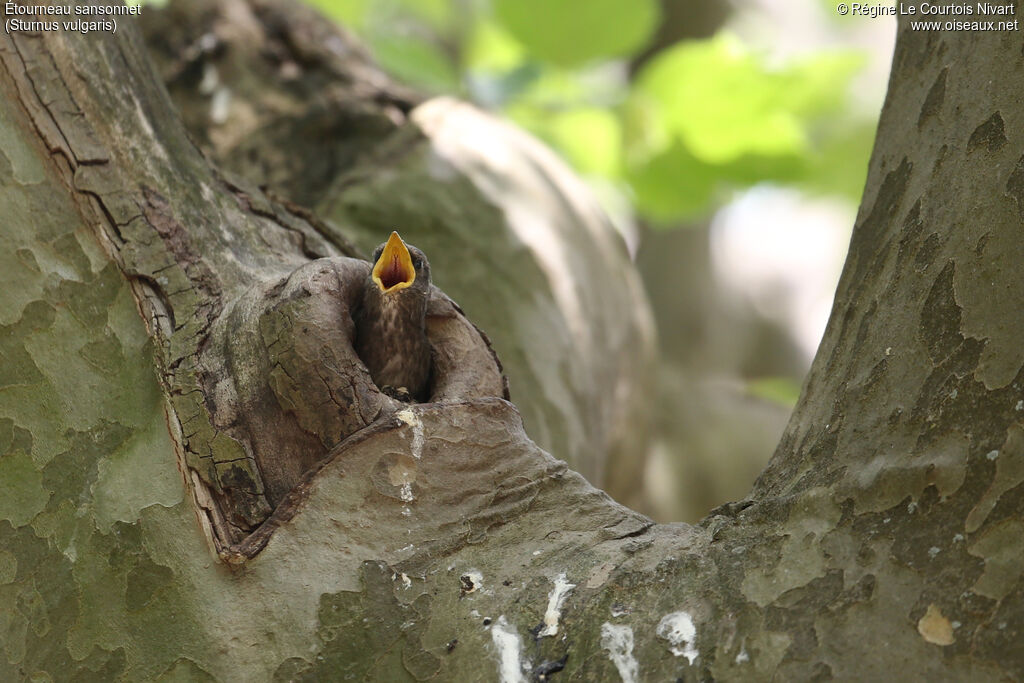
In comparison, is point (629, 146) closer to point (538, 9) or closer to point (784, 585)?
point (538, 9)

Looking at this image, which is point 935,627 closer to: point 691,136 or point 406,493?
point 406,493

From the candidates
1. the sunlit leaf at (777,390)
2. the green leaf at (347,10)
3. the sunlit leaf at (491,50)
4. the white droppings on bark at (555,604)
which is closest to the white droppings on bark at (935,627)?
the white droppings on bark at (555,604)

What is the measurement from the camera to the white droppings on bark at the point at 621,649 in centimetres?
108

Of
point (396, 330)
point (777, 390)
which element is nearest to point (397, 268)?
point (396, 330)

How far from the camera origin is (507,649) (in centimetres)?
115

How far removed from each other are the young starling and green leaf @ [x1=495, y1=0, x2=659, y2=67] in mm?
1446

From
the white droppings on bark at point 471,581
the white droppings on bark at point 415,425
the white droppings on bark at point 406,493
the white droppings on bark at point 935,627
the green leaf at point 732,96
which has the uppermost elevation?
the green leaf at point 732,96

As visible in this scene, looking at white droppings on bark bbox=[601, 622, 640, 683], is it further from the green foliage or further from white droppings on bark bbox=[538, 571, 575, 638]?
the green foliage

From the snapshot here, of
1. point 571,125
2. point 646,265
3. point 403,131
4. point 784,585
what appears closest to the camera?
point 784,585

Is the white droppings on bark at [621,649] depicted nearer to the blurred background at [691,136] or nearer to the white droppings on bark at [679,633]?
the white droppings on bark at [679,633]

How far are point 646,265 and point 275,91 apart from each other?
7.48ft

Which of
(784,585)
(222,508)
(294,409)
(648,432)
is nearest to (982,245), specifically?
(784,585)

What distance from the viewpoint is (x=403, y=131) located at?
8.04ft

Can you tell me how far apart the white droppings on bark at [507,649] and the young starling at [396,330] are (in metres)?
0.43
